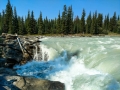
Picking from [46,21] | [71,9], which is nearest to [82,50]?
[71,9]

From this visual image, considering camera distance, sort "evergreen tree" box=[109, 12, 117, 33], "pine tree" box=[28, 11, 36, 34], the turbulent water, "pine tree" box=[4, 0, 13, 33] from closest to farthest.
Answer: the turbulent water → "pine tree" box=[4, 0, 13, 33] → "pine tree" box=[28, 11, 36, 34] → "evergreen tree" box=[109, 12, 117, 33]

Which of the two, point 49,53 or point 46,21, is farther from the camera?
point 46,21

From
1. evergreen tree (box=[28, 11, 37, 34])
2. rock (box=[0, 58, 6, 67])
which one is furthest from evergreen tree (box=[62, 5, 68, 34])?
rock (box=[0, 58, 6, 67])

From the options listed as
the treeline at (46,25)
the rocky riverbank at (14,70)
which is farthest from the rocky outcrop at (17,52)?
the treeline at (46,25)

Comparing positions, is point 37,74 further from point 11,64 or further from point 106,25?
point 106,25

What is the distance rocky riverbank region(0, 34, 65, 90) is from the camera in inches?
452

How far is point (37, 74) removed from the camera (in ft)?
51.4

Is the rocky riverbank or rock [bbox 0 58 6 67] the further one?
rock [bbox 0 58 6 67]

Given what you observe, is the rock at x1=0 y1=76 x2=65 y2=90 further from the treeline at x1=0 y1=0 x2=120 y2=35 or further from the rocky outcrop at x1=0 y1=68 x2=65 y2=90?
the treeline at x1=0 y1=0 x2=120 y2=35

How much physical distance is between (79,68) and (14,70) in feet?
19.7

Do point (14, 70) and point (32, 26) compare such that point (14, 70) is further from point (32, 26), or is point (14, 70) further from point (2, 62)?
point (32, 26)

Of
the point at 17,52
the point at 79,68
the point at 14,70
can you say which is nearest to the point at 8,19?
the point at 17,52

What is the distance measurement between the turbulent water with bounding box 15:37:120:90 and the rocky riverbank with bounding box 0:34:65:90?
110 centimetres

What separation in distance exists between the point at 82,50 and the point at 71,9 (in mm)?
62391
